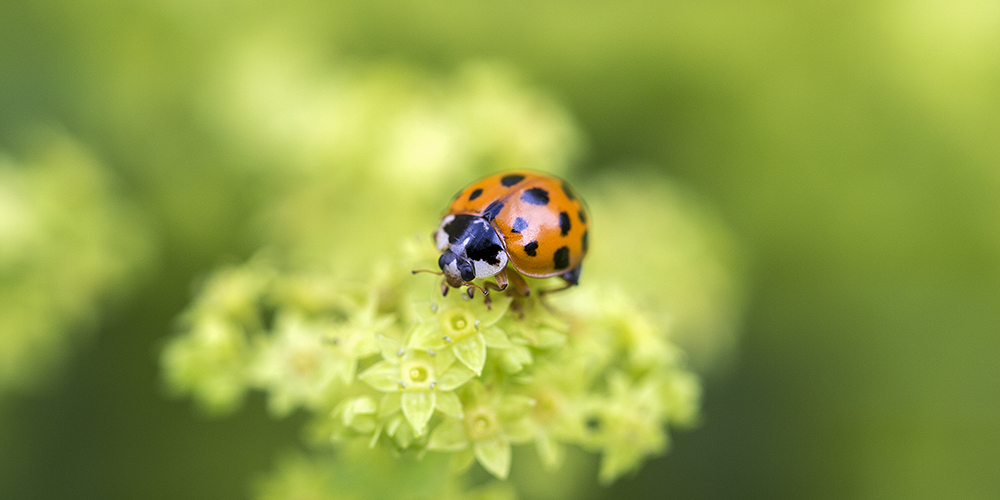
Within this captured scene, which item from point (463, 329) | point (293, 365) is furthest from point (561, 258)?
point (293, 365)

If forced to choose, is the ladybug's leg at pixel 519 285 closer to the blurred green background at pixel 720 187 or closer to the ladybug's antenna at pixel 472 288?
the ladybug's antenna at pixel 472 288

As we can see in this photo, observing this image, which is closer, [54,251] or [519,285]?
[519,285]

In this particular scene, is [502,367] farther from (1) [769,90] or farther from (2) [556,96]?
(1) [769,90]

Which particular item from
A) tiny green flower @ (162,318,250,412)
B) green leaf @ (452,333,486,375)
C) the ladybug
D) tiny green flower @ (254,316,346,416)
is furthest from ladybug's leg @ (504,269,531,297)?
tiny green flower @ (162,318,250,412)

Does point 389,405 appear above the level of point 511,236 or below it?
below

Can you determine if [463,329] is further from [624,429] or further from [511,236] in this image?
[624,429]

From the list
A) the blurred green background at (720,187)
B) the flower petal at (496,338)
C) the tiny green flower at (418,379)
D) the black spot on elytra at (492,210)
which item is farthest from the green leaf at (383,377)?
the blurred green background at (720,187)
